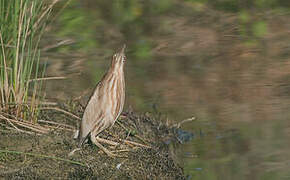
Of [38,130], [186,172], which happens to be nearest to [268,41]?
[186,172]

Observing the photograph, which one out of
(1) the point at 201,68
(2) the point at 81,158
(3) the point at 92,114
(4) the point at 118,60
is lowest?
(1) the point at 201,68

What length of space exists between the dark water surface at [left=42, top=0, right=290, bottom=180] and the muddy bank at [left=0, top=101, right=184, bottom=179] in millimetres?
397

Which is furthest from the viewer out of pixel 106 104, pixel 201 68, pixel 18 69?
pixel 201 68

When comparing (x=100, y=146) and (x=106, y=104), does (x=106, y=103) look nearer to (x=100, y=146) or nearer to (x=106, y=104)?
(x=106, y=104)

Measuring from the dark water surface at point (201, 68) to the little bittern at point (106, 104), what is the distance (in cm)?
79

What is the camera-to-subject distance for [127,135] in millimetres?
5848

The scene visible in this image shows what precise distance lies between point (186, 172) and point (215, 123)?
3.27 feet

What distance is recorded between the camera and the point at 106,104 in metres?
5.44

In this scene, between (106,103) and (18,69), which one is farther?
(18,69)

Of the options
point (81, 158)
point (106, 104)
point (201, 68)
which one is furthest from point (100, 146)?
point (201, 68)

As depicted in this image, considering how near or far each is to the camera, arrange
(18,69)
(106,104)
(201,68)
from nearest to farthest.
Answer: (106,104), (18,69), (201,68)

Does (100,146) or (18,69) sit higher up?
(18,69)

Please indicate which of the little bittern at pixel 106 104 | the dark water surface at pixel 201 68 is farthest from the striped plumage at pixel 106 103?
the dark water surface at pixel 201 68

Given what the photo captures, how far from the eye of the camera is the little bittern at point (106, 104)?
543 cm
